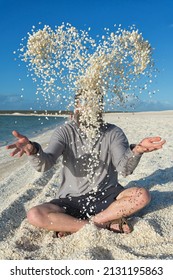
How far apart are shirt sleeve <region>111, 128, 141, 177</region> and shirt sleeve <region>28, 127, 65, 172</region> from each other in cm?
55

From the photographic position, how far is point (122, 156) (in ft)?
14.8

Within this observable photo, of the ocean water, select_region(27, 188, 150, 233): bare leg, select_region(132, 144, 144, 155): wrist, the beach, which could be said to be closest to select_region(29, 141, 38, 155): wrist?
the ocean water

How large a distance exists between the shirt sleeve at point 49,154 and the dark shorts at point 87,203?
17.4 inches

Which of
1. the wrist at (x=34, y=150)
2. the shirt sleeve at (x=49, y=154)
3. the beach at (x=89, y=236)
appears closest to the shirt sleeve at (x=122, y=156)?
the beach at (x=89, y=236)

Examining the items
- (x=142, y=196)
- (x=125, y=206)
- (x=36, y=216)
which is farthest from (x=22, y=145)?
(x=142, y=196)

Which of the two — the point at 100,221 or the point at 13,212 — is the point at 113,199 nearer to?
the point at 100,221

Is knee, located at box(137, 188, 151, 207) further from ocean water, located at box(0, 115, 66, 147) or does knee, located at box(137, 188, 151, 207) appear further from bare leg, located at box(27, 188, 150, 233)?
ocean water, located at box(0, 115, 66, 147)

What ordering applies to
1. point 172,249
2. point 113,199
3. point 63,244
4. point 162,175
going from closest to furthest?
1. point 172,249
2. point 63,244
3. point 113,199
4. point 162,175

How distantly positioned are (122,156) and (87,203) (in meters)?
0.61

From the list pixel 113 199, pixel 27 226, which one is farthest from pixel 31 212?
pixel 113 199

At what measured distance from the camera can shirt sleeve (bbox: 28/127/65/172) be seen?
432cm

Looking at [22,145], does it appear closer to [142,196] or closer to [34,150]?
[34,150]

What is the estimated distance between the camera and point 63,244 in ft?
13.5

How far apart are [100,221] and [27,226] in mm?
773
